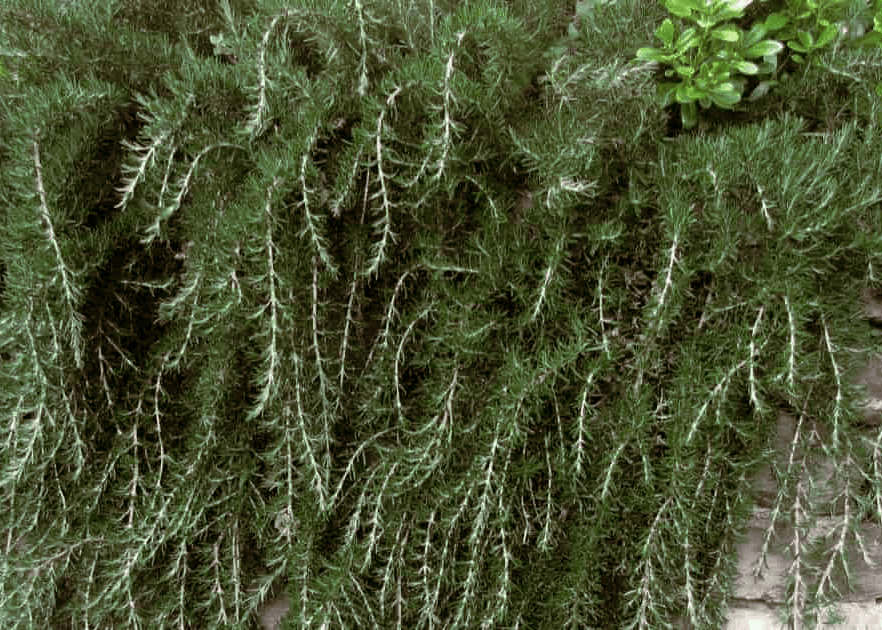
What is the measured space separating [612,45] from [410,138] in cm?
40

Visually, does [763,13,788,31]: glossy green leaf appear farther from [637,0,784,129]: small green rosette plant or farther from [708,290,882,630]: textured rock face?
[708,290,882,630]: textured rock face

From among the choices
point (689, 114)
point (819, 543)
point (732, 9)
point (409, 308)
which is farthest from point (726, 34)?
point (819, 543)

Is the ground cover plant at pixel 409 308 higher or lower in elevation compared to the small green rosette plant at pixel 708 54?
lower

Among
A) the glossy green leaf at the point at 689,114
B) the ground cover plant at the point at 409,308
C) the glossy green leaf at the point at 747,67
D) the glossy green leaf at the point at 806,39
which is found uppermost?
the glossy green leaf at the point at 806,39

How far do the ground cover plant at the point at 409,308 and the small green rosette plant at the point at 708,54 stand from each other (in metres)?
0.06

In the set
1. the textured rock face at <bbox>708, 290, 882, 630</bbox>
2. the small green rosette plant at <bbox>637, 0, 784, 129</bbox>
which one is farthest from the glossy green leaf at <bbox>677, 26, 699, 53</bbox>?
the textured rock face at <bbox>708, 290, 882, 630</bbox>

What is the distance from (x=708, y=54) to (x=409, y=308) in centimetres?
70

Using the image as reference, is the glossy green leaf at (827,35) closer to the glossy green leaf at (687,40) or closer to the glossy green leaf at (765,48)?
the glossy green leaf at (765,48)

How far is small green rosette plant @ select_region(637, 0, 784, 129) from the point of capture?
3.79 ft

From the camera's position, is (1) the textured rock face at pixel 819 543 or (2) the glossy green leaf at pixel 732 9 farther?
(1) the textured rock face at pixel 819 543

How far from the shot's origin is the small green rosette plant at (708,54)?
115cm

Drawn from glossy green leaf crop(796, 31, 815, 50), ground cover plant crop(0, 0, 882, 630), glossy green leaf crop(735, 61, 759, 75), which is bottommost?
ground cover plant crop(0, 0, 882, 630)

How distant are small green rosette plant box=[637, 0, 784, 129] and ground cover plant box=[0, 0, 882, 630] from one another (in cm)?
6

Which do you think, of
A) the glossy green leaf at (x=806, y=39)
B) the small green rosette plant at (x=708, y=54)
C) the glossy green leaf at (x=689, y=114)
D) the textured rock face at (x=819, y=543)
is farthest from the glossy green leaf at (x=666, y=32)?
the textured rock face at (x=819, y=543)
